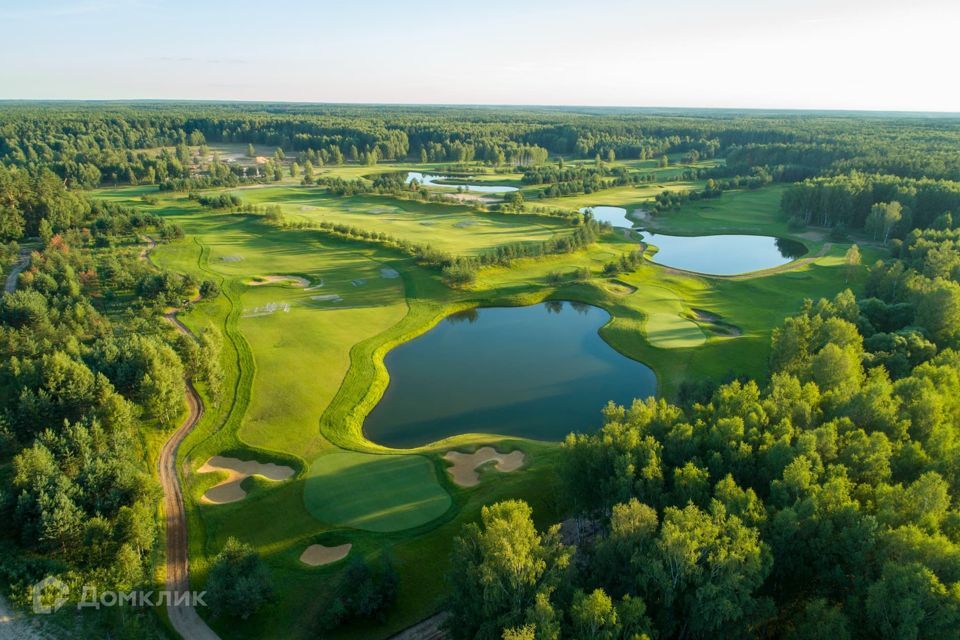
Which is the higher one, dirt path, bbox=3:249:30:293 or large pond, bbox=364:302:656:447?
dirt path, bbox=3:249:30:293

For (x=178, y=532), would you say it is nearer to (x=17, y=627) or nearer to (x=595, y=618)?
(x=17, y=627)

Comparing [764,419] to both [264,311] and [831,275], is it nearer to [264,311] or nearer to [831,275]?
[264,311]

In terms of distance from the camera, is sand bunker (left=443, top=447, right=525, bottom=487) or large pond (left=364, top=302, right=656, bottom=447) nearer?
sand bunker (left=443, top=447, right=525, bottom=487)

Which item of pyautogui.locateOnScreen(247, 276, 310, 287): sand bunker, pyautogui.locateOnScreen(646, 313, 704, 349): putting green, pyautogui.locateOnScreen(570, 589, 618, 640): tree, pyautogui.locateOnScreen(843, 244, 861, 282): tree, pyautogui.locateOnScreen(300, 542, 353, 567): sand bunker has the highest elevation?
pyautogui.locateOnScreen(843, 244, 861, 282): tree

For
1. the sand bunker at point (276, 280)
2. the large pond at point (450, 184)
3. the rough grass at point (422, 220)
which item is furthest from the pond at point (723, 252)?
the sand bunker at point (276, 280)

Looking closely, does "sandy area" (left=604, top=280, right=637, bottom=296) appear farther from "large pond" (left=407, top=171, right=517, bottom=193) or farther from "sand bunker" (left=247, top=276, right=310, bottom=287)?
"large pond" (left=407, top=171, right=517, bottom=193)

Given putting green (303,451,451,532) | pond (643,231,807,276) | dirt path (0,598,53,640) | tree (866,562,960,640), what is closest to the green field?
putting green (303,451,451,532)

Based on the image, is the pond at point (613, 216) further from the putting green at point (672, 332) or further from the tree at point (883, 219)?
the putting green at point (672, 332)
